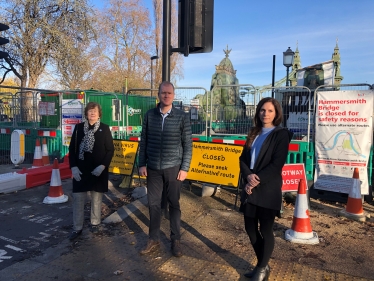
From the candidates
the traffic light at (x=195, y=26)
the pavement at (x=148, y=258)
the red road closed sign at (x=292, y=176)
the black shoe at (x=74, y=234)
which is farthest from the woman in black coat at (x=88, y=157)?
the red road closed sign at (x=292, y=176)

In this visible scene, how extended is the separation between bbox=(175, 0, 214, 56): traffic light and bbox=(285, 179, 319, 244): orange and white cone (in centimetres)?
253

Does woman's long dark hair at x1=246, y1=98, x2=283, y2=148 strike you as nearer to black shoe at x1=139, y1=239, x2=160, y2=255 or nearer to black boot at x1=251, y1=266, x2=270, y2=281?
black boot at x1=251, y1=266, x2=270, y2=281

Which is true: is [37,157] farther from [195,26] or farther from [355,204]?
[355,204]

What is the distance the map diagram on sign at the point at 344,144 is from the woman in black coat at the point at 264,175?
3741 mm

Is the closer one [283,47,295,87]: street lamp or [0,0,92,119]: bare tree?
[283,47,295,87]: street lamp

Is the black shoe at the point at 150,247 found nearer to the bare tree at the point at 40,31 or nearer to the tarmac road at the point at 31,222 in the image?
the tarmac road at the point at 31,222

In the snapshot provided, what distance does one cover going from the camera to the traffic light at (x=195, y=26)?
498cm

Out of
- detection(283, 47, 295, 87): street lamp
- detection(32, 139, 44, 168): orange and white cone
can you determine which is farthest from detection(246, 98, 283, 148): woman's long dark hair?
detection(283, 47, 295, 87): street lamp

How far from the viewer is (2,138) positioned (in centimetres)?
1152

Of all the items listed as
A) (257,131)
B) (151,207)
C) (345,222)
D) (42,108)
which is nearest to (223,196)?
(345,222)

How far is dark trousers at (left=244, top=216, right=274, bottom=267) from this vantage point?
3.20 m

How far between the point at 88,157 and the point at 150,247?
1.48m

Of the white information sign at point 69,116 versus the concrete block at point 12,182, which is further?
the white information sign at point 69,116

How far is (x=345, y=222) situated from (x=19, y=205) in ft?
18.2
